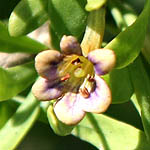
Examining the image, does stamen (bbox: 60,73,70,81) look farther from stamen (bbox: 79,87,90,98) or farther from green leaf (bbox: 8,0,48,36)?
green leaf (bbox: 8,0,48,36)

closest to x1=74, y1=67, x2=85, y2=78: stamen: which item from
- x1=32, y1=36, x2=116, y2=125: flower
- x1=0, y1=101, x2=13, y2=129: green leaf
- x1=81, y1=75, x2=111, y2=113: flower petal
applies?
x1=32, y1=36, x2=116, y2=125: flower

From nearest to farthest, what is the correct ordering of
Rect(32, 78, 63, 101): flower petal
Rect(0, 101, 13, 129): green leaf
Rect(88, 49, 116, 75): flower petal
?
Rect(88, 49, 116, 75): flower petal < Rect(32, 78, 63, 101): flower petal < Rect(0, 101, 13, 129): green leaf

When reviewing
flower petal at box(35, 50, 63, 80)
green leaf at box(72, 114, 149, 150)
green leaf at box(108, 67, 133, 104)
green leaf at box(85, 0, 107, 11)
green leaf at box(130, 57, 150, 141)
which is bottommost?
green leaf at box(72, 114, 149, 150)

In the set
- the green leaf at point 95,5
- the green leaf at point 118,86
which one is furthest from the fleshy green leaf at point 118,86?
the green leaf at point 95,5

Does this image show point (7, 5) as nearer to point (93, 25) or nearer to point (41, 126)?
point (41, 126)

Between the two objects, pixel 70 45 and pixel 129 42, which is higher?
pixel 70 45

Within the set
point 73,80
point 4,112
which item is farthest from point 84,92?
point 4,112

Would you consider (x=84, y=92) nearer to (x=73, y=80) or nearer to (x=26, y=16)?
(x=73, y=80)

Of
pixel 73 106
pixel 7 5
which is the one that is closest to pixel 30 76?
pixel 73 106
